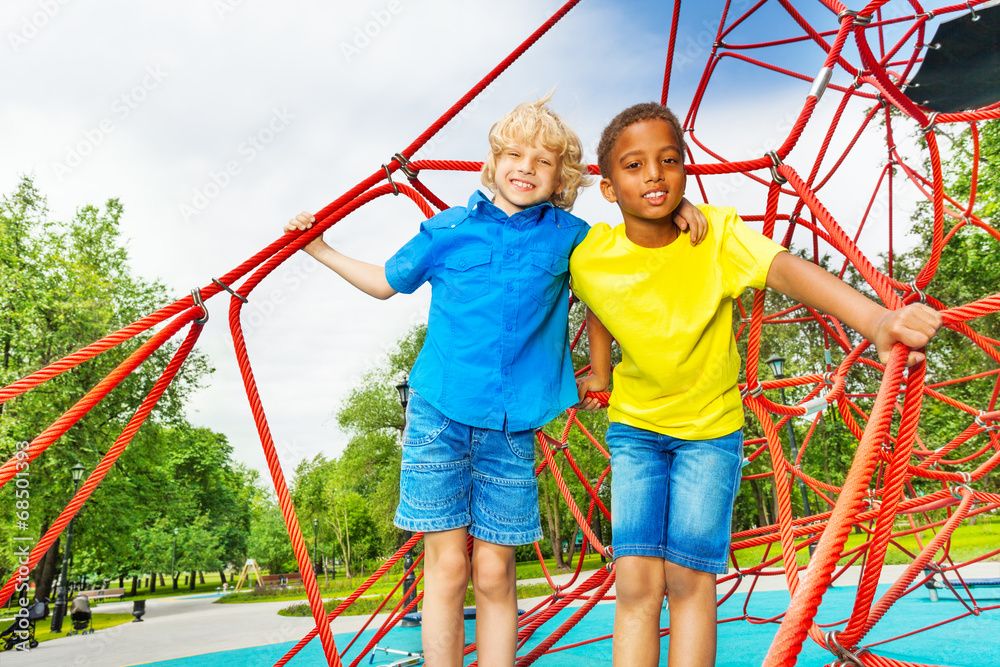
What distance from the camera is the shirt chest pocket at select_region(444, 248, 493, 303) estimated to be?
153 cm

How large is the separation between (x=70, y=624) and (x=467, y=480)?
1309cm

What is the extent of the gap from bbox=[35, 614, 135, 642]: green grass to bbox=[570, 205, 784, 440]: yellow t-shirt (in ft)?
35.2

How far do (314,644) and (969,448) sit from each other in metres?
14.2

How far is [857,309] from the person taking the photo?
1.08 metres

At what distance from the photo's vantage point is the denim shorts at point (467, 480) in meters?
1.39

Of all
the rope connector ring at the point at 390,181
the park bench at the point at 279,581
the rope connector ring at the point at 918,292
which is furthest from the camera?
the park bench at the point at 279,581

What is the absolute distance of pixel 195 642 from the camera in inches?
291

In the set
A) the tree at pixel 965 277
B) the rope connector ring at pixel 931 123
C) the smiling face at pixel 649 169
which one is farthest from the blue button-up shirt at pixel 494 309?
the tree at pixel 965 277

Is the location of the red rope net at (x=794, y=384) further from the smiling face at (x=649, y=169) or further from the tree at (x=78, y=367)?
the tree at (x=78, y=367)

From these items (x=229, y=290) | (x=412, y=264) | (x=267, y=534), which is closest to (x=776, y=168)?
(x=412, y=264)

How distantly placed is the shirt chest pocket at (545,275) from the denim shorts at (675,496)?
38 centimetres

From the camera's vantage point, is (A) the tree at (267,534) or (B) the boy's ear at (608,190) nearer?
(B) the boy's ear at (608,190)

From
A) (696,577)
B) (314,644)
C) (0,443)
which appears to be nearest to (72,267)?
(0,443)

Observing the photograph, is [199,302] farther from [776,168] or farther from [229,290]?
[776,168]
